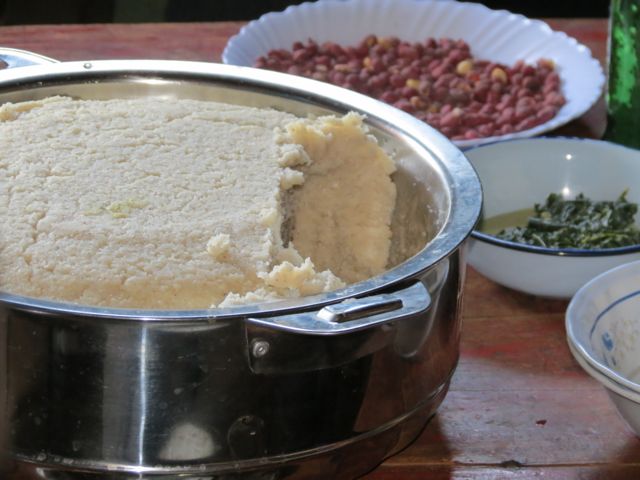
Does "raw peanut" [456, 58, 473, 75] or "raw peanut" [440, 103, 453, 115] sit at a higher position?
"raw peanut" [456, 58, 473, 75]

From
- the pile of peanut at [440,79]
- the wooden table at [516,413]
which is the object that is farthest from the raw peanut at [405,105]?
the wooden table at [516,413]

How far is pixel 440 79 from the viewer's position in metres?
2.02

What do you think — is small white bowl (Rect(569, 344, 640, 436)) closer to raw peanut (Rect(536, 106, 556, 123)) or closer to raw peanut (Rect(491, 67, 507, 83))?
raw peanut (Rect(536, 106, 556, 123))

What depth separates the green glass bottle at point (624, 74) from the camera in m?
1.69

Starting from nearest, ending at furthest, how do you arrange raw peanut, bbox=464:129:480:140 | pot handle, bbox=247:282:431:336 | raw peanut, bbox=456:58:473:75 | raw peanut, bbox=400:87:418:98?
pot handle, bbox=247:282:431:336 < raw peanut, bbox=464:129:480:140 < raw peanut, bbox=400:87:418:98 < raw peanut, bbox=456:58:473:75

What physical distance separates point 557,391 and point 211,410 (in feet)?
1.74

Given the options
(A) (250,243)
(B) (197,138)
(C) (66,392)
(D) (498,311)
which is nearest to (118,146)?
(B) (197,138)

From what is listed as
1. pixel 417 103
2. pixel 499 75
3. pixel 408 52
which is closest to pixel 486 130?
pixel 417 103

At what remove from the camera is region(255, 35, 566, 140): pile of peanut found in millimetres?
1864

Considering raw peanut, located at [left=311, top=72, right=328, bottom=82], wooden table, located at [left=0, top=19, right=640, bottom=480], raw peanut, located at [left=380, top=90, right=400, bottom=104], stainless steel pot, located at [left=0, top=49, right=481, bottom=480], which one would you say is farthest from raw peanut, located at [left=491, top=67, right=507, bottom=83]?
stainless steel pot, located at [left=0, top=49, right=481, bottom=480]

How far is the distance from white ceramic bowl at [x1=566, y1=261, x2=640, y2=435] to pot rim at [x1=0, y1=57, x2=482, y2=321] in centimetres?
21

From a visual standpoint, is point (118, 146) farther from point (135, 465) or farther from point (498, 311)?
point (498, 311)

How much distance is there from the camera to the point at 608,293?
1.20 meters

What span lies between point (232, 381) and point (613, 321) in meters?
0.58
